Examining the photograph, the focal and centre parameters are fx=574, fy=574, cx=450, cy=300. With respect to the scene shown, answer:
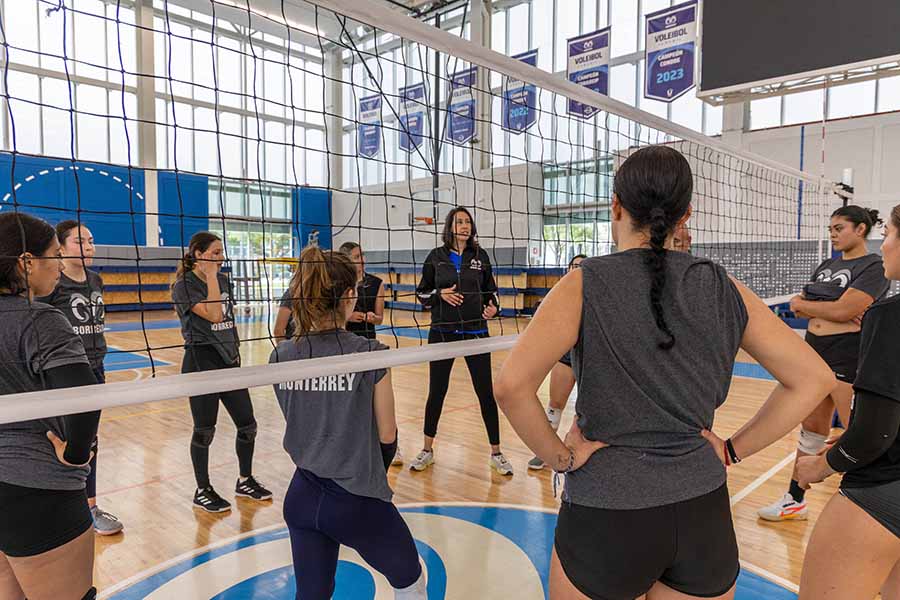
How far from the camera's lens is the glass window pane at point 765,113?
33.5ft

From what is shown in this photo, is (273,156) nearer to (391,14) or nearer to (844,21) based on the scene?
(844,21)

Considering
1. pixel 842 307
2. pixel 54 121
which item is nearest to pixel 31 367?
pixel 842 307

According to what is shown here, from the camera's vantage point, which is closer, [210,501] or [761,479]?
[210,501]

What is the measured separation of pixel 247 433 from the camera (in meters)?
3.16

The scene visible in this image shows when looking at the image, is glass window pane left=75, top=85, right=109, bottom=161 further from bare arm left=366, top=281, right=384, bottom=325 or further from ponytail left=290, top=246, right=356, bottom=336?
ponytail left=290, top=246, right=356, bottom=336

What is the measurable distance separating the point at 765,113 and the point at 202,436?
10921 mm

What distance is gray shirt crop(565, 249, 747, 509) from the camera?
1039 millimetres

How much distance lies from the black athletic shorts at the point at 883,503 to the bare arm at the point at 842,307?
1.85 m

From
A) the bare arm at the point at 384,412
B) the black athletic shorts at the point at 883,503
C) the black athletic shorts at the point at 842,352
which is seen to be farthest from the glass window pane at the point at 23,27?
the black athletic shorts at the point at 883,503

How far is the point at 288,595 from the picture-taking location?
223 cm

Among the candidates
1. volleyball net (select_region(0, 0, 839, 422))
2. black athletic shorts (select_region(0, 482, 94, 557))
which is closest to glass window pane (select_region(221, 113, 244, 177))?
volleyball net (select_region(0, 0, 839, 422))

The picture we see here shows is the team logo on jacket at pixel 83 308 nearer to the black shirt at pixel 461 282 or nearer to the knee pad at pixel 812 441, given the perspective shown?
the black shirt at pixel 461 282

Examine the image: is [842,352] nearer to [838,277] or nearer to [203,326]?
[838,277]

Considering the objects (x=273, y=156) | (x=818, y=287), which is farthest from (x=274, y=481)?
(x=273, y=156)
